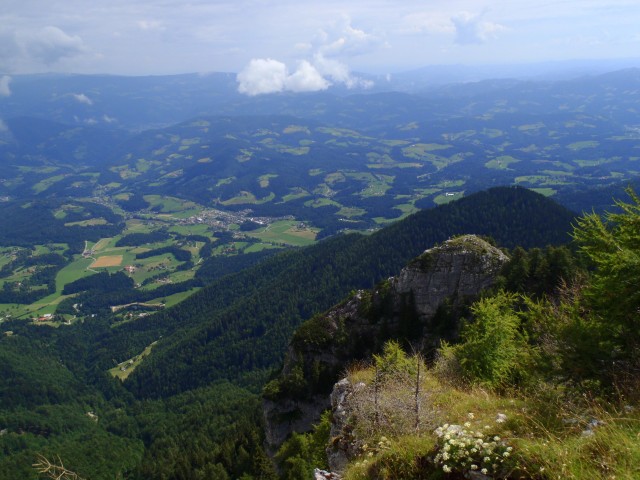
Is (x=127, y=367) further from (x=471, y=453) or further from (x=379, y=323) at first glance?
(x=471, y=453)

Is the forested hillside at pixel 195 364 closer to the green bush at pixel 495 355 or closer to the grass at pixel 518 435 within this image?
the green bush at pixel 495 355

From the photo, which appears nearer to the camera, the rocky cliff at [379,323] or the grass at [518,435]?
the grass at [518,435]

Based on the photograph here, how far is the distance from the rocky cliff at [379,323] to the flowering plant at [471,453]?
4299 cm

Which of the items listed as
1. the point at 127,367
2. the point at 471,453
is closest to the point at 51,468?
the point at 471,453

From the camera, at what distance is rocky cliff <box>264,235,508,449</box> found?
54.6 meters

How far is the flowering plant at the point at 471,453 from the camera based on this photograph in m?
9.87

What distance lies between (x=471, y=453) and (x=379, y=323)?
159ft

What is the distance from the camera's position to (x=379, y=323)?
58.2 meters

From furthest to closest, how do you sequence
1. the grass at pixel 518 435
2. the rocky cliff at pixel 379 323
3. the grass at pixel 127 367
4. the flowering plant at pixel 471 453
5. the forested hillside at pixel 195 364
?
the grass at pixel 127 367 < the forested hillside at pixel 195 364 < the rocky cliff at pixel 379 323 < the flowering plant at pixel 471 453 < the grass at pixel 518 435

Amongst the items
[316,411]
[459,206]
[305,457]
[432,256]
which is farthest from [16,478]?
[459,206]

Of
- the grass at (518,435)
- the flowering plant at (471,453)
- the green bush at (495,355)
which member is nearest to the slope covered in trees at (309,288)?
the green bush at (495,355)

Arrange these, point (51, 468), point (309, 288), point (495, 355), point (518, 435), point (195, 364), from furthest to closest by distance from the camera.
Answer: point (309, 288) < point (195, 364) < point (495, 355) < point (518, 435) < point (51, 468)

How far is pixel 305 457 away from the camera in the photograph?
38.1 metres

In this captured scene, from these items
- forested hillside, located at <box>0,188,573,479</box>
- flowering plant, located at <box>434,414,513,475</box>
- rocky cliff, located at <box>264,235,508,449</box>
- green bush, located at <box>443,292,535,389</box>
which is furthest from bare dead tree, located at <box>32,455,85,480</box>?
forested hillside, located at <box>0,188,573,479</box>
